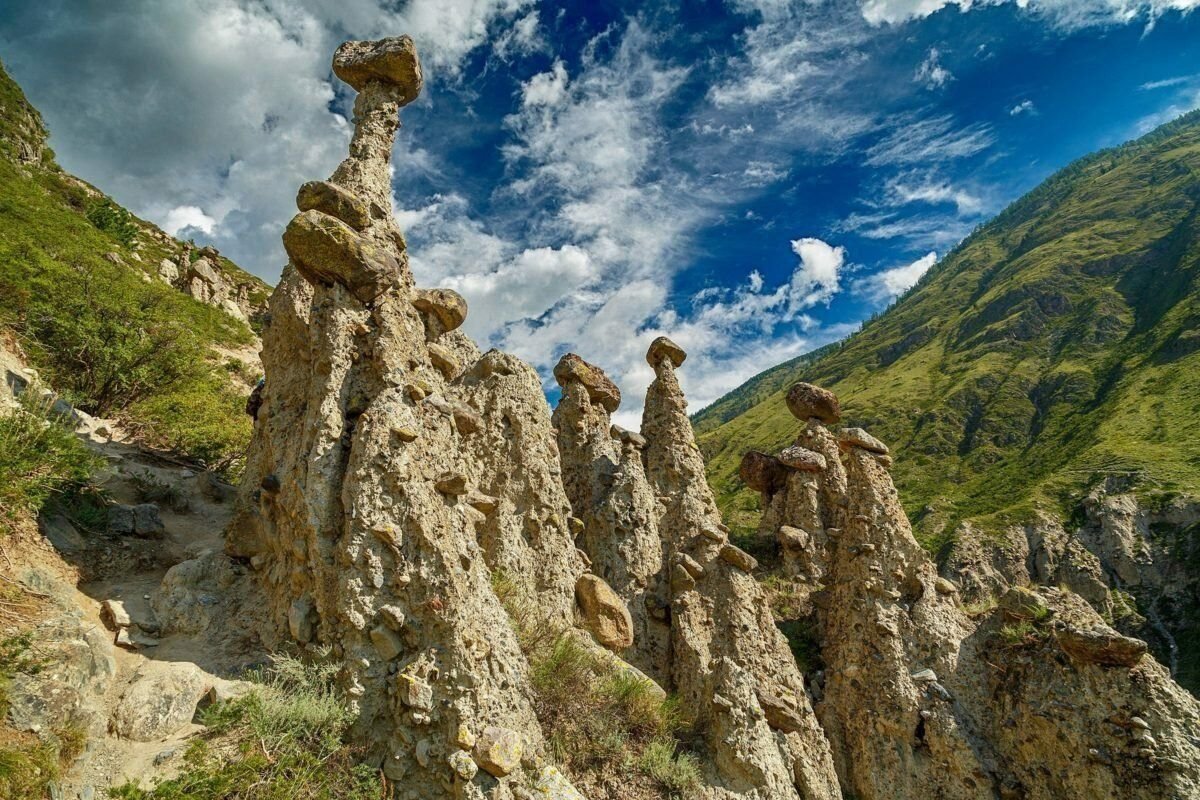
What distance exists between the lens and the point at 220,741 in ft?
19.4

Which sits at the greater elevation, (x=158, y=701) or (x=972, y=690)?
(x=158, y=701)

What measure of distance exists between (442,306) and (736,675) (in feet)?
28.6

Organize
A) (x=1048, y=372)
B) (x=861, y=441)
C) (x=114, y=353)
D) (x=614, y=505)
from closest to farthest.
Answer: (x=614, y=505), (x=861, y=441), (x=114, y=353), (x=1048, y=372)

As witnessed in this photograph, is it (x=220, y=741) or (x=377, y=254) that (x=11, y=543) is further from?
(x=377, y=254)

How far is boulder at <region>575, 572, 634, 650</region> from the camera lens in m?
9.55

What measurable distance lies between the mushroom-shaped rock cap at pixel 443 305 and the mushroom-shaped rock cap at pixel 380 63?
4546 mm

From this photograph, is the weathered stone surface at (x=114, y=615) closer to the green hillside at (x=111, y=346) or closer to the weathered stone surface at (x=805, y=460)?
the green hillside at (x=111, y=346)

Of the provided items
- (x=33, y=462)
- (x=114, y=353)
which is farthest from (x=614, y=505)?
(x=114, y=353)

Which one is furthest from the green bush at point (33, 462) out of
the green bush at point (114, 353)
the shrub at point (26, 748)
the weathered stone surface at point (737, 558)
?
the weathered stone surface at point (737, 558)

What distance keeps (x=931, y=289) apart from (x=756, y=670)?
203324 millimetres

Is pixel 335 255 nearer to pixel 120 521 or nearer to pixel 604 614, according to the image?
pixel 120 521

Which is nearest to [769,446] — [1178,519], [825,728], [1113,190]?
[1178,519]

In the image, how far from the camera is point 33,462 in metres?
7.88

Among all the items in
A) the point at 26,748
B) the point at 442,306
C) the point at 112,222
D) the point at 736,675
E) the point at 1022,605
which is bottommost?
the point at 1022,605
